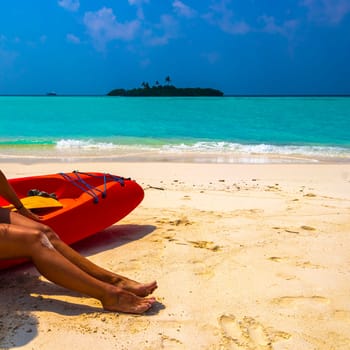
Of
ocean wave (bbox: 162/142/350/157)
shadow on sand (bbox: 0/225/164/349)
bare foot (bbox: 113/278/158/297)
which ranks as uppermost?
ocean wave (bbox: 162/142/350/157)

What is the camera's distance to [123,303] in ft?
7.85

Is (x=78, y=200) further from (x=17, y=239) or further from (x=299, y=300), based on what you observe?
(x=299, y=300)

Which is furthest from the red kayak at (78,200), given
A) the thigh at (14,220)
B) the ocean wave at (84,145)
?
the ocean wave at (84,145)

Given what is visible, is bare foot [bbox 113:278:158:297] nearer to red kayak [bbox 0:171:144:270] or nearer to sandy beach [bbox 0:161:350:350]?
sandy beach [bbox 0:161:350:350]

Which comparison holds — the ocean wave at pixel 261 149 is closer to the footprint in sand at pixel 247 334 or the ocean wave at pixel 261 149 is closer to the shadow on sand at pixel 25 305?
the shadow on sand at pixel 25 305

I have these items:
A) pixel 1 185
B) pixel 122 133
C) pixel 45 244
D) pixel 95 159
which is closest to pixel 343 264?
pixel 45 244

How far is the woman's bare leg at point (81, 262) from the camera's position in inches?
95.7

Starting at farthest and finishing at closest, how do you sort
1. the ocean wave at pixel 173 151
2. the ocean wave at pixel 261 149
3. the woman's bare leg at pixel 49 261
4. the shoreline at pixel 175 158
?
1. the ocean wave at pixel 261 149
2. the ocean wave at pixel 173 151
3. the shoreline at pixel 175 158
4. the woman's bare leg at pixel 49 261

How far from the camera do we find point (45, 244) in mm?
2316

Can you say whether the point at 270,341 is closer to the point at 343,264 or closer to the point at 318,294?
the point at 318,294

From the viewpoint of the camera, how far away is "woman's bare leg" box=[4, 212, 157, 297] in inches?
95.7

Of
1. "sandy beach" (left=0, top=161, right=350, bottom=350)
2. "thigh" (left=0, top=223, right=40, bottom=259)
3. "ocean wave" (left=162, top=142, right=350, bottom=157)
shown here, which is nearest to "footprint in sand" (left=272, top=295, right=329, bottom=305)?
"sandy beach" (left=0, top=161, right=350, bottom=350)

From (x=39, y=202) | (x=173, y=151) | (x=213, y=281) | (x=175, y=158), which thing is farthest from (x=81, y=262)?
(x=173, y=151)

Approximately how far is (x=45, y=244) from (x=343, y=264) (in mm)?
2042
